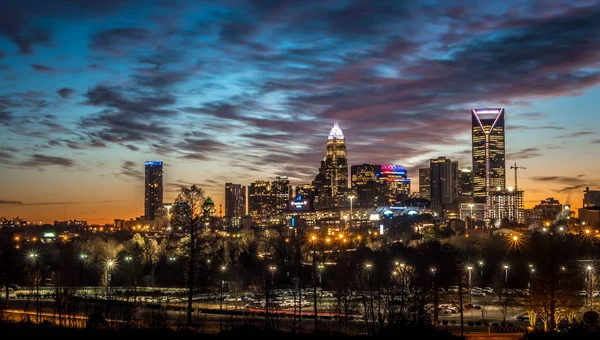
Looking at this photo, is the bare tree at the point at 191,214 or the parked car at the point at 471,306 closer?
the bare tree at the point at 191,214

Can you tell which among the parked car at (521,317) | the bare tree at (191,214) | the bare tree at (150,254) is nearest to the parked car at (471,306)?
the parked car at (521,317)

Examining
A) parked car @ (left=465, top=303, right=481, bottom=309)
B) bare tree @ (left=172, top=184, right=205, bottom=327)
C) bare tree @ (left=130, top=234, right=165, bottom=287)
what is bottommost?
parked car @ (left=465, top=303, right=481, bottom=309)

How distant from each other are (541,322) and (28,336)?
1446 inches

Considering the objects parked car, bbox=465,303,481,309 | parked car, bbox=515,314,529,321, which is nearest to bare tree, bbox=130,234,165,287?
parked car, bbox=465,303,481,309

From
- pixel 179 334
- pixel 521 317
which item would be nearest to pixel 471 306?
pixel 521 317

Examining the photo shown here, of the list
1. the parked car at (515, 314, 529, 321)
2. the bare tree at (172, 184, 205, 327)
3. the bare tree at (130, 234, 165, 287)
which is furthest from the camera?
the bare tree at (130, 234, 165, 287)

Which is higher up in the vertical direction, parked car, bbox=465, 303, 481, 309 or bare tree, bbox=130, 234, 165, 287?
bare tree, bbox=130, 234, 165, 287

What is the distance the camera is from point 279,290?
73.2 meters

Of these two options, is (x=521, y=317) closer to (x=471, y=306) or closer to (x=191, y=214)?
(x=471, y=306)

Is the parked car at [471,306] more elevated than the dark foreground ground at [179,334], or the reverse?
the dark foreground ground at [179,334]

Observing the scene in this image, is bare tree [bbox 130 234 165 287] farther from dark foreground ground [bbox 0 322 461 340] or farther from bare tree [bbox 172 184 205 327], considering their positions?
dark foreground ground [bbox 0 322 461 340]

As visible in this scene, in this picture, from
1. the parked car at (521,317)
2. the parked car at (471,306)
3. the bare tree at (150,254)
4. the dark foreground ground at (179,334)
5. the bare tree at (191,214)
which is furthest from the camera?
the bare tree at (150,254)

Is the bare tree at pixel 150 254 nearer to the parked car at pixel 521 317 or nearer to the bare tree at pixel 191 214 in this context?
the bare tree at pixel 191 214

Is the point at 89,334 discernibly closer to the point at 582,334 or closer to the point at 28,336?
the point at 28,336
